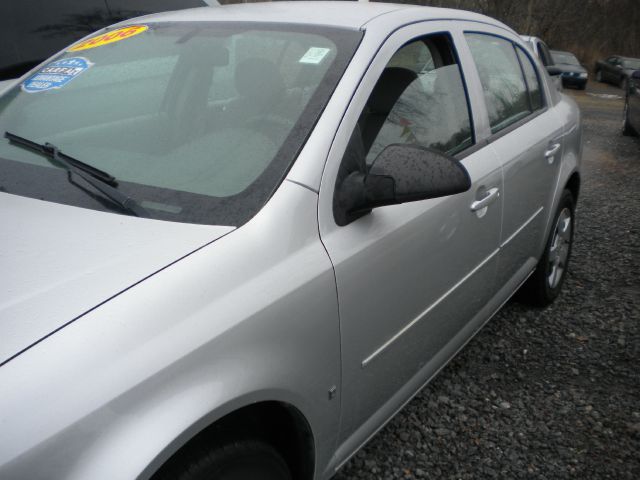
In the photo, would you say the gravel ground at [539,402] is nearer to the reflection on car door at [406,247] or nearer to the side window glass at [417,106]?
the reflection on car door at [406,247]

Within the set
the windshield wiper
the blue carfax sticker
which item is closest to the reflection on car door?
the windshield wiper

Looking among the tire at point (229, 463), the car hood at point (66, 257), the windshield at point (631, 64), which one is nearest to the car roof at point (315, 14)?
the car hood at point (66, 257)

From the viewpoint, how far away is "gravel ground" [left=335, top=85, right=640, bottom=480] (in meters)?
2.40

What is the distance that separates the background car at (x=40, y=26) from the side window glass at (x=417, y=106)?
2.54 metres

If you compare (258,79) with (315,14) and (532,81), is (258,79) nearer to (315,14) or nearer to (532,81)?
(315,14)

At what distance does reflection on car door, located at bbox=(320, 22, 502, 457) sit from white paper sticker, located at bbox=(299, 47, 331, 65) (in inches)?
6.8

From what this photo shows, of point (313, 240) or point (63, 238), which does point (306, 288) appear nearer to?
point (313, 240)

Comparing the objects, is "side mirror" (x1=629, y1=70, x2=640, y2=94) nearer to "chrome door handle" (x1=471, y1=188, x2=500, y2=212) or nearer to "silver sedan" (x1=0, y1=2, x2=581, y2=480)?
"silver sedan" (x1=0, y1=2, x2=581, y2=480)

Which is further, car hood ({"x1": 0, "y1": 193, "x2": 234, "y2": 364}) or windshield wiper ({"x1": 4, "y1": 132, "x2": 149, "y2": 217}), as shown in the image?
windshield wiper ({"x1": 4, "y1": 132, "x2": 149, "y2": 217})

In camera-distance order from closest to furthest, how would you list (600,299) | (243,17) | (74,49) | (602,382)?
1. (243,17)
2. (74,49)
3. (602,382)
4. (600,299)

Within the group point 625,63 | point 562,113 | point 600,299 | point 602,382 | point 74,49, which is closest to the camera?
point 74,49

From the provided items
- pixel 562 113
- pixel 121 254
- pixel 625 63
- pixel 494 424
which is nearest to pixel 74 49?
pixel 121 254

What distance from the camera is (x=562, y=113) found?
138 inches

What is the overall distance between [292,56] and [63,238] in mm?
949
